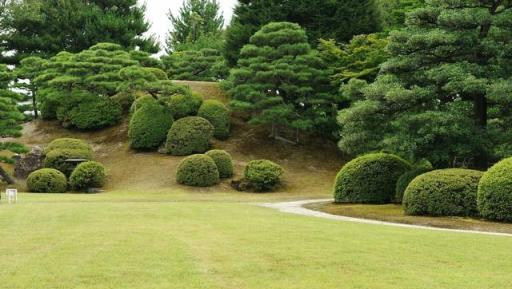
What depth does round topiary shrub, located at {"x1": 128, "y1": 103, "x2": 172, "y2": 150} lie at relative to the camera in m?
31.8

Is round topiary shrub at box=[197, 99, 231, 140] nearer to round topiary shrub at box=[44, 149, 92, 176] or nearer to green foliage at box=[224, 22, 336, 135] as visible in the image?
green foliage at box=[224, 22, 336, 135]

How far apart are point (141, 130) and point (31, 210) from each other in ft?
53.9

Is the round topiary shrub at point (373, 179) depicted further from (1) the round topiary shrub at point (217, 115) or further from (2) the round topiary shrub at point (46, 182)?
(1) the round topiary shrub at point (217, 115)

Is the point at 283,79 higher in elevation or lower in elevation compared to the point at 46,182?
higher

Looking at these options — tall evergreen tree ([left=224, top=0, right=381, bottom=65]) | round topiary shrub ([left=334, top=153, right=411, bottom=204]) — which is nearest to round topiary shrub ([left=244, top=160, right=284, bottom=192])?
round topiary shrub ([left=334, top=153, right=411, bottom=204])

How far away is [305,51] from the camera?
3145cm

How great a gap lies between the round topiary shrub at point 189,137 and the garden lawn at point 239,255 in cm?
1738

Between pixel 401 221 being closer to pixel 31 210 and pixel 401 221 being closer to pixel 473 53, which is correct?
pixel 473 53

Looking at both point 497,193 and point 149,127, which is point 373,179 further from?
point 149,127

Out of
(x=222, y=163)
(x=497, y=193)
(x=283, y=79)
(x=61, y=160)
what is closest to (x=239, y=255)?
(x=497, y=193)

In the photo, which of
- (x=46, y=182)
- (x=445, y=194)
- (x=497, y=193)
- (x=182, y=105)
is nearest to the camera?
(x=497, y=193)

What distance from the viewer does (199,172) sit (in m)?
26.8

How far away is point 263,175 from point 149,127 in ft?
27.2

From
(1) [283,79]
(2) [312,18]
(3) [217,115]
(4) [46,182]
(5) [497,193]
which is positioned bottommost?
(4) [46,182]
